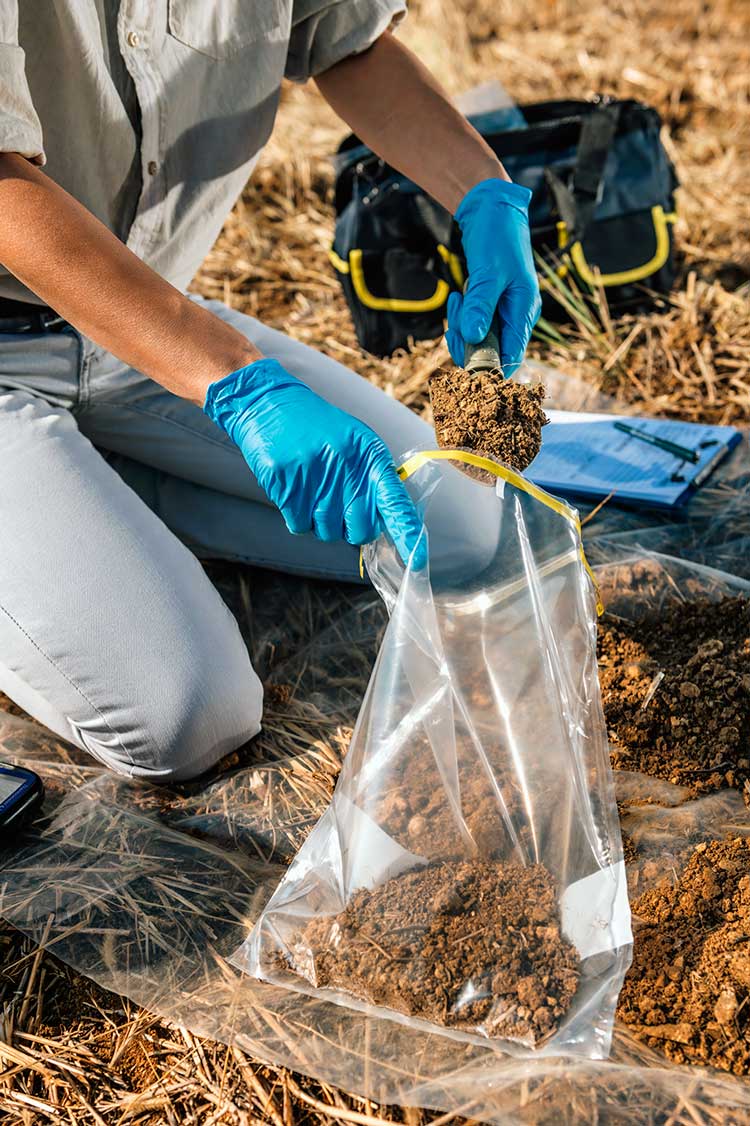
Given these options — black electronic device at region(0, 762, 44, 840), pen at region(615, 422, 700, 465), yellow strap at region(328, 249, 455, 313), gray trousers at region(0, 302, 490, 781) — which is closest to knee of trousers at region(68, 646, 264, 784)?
gray trousers at region(0, 302, 490, 781)

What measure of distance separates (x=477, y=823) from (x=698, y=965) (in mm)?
290

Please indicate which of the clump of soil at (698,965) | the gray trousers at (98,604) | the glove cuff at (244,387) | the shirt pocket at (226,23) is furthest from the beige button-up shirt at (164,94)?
the clump of soil at (698,965)

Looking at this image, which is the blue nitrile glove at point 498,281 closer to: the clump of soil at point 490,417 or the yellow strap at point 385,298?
the clump of soil at point 490,417

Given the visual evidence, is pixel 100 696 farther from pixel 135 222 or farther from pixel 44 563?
pixel 135 222

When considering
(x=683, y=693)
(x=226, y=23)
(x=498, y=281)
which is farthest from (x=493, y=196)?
(x=683, y=693)

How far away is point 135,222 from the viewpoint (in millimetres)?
1751

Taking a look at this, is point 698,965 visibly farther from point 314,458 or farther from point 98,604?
point 98,604

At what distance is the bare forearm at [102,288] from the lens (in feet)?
4.46

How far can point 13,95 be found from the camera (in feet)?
4.39

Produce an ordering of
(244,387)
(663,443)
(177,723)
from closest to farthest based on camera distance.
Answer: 1. (244,387)
2. (177,723)
3. (663,443)

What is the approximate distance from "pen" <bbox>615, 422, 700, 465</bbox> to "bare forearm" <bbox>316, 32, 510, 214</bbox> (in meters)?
0.56

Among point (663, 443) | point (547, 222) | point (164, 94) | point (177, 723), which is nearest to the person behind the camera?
point (177, 723)

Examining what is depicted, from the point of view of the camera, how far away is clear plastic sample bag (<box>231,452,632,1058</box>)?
1.15 metres

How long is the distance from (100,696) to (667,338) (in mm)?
1657
